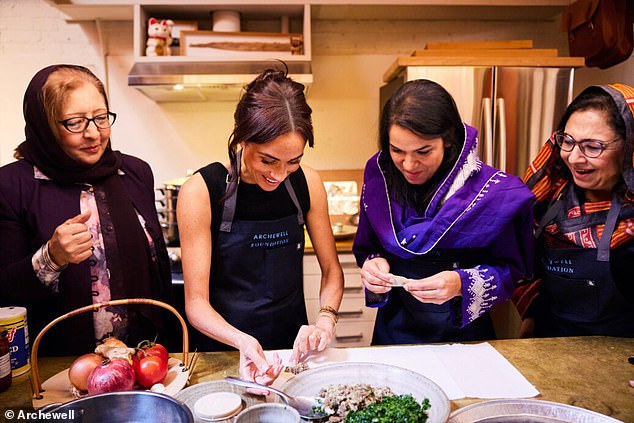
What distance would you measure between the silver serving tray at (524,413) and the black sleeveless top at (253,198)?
860 millimetres

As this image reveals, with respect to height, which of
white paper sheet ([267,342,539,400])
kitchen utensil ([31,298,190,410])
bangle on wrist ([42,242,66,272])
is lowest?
white paper sheet ([267,342,539,400])

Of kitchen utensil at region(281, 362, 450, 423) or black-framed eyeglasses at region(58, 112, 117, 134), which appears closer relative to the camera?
kitchen utensil at region(281, 362, 450, 423)

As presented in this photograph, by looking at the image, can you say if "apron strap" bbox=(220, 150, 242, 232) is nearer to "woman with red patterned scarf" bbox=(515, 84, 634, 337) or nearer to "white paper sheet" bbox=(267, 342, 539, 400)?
"white paper sheet" bbox=(267, 342, 539, 400)

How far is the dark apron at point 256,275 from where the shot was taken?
61.3 inches

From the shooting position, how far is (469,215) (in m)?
1.52

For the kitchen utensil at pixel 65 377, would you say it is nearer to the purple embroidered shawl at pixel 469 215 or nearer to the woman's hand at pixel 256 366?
the woman's hand at pixel 256 366

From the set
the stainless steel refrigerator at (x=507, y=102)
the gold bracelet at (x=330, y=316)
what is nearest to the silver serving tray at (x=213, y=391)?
the gold bracelet at (x=330, y=316)

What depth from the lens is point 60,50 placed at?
3346 millimetres

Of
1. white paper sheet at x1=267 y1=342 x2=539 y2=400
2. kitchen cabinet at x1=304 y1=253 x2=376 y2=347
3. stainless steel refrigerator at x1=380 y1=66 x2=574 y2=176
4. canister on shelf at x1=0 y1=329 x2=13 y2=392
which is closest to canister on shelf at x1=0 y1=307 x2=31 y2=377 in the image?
canister on shelf at x1=0 y1=329 x2=13 y2=392

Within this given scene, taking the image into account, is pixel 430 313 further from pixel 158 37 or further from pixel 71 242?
pixel 158 37

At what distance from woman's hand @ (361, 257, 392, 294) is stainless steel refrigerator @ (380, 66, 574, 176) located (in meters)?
1.53

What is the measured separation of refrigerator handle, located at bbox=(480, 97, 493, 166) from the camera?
9.23 feet

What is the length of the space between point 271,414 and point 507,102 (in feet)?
8.13

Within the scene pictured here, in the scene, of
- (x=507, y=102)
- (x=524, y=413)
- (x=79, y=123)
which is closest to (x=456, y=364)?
(x=524, y=413)
